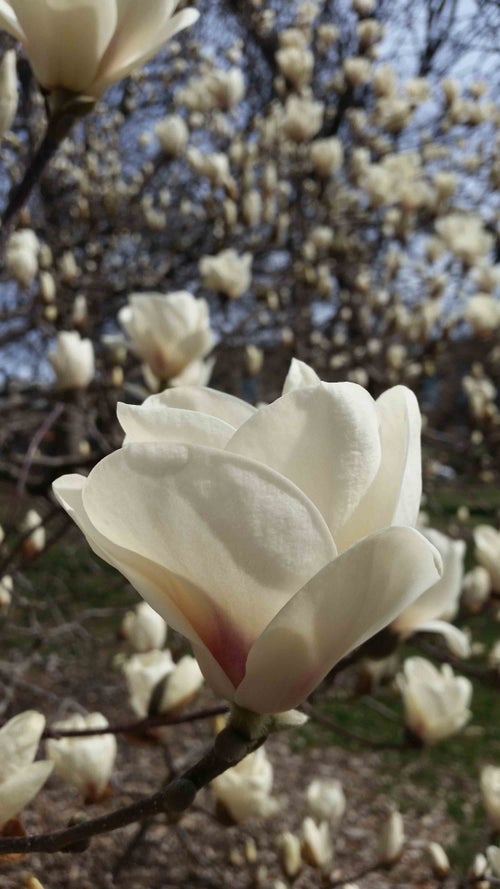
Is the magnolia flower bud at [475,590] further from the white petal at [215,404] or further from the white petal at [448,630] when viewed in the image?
the white petal at [215,404]

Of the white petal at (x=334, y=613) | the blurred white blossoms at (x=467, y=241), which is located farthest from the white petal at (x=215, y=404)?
the blurred white blossoms at (x=467, y=241)

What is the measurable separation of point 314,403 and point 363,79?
11.8ft

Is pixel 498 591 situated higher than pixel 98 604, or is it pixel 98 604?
pixel 498 591

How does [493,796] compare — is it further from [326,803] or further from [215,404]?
[215,404]

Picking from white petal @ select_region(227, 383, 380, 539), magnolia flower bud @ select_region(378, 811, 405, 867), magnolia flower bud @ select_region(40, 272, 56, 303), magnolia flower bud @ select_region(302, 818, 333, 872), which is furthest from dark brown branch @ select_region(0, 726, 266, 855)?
magnolia flower bud @ select_region(40, 272, 56, 303)

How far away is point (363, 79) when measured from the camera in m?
3.63

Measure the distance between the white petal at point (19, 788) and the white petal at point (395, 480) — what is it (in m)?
0.28

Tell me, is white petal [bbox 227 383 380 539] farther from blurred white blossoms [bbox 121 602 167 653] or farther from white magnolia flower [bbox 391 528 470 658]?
blurred white blossoms [bbox 121 602 167 653]

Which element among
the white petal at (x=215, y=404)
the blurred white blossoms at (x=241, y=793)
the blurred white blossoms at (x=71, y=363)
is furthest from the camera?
the blurred white blossoms at (x=71, y=363)

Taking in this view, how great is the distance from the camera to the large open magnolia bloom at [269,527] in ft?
1.28

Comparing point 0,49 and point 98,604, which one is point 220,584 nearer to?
point 0,49

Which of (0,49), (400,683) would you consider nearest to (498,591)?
(400,683)

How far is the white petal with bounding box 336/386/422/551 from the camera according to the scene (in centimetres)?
43

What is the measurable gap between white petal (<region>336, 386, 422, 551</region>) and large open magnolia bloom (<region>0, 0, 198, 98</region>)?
0.47 m
